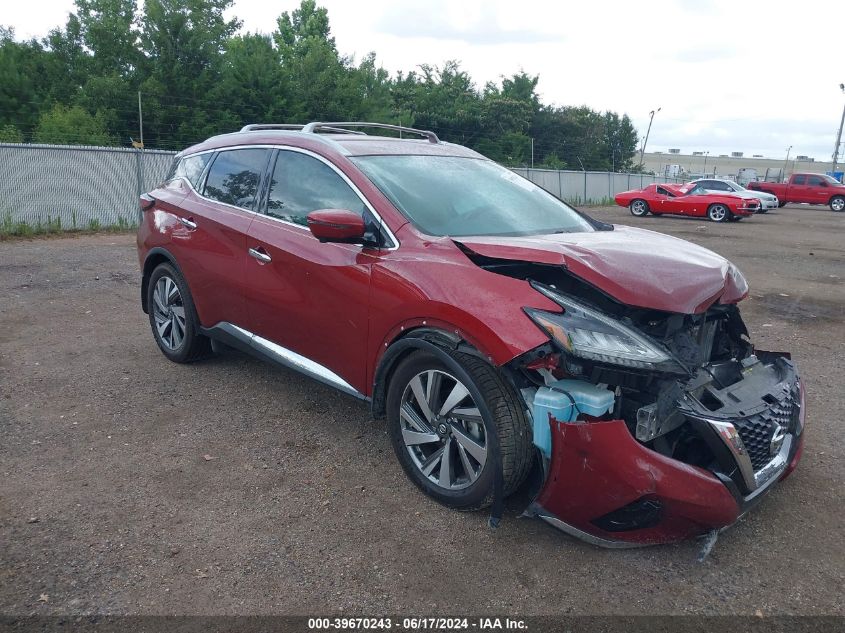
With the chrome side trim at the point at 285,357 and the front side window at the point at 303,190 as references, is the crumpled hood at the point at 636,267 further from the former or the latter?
the chrome side trim at the point at 285,357

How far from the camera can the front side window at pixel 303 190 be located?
386 centimetres

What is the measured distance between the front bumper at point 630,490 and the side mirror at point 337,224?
1.40m

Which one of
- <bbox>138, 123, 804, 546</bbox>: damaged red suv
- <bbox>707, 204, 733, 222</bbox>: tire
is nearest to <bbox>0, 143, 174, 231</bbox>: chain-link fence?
<bbox>138, 123, 804, 546</bbox>: damaged red suv

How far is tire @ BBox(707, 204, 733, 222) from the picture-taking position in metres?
22.7

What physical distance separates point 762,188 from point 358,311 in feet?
112

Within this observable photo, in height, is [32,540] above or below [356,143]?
below

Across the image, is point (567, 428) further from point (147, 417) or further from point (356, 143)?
point (147, 417)

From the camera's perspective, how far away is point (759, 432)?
114 inches

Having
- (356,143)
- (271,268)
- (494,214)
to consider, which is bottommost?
(271,268)

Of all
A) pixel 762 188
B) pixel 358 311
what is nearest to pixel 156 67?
pixel 762 188

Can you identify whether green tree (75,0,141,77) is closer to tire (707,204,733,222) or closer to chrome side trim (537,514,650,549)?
tire (707,204,733,222)

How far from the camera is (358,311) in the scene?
11.7 ft

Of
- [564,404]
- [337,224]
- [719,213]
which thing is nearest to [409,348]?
[337,224]

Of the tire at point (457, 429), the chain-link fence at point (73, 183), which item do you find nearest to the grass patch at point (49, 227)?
the chain-link fence at point (73, 183)
